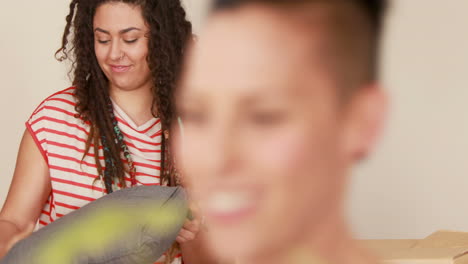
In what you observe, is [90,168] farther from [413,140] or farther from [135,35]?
[413,140]

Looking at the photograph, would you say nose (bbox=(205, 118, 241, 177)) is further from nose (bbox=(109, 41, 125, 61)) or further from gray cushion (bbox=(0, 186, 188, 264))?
nose (bbox=(109, 41, 125, 61))

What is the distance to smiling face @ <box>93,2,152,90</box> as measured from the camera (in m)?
0.49

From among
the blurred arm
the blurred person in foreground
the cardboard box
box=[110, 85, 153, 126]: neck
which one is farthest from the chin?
the blurred arm

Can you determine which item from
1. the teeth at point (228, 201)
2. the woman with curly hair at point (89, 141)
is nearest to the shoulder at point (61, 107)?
the woman with curly hair at point (89, 141)

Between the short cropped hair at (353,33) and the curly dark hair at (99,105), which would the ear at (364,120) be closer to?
the short cropped hair at (353,33)

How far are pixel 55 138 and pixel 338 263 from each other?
2.62 feet

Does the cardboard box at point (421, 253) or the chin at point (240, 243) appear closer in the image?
the chin at point (240, 243)

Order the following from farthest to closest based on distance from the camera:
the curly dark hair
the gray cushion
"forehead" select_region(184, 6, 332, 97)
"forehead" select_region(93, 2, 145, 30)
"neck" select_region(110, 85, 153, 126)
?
1. "neck" select_region(110, 85, 153, 126)
2. the curly dark hair
3. "forehead" select_region(93, 2, 145, 30)
4. the gray cushion
5. "forehead" select_region(184, 6, 332, 97)

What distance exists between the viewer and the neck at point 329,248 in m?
0.16

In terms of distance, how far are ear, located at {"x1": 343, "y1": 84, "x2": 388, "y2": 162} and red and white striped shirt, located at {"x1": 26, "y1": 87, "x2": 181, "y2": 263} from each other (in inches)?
24.8

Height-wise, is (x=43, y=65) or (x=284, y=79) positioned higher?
(x=284, y=79)

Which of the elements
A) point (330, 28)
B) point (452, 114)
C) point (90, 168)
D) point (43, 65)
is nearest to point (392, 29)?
point (330, 28)

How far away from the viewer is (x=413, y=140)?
25cm

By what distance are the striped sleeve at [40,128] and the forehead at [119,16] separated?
344 mm
